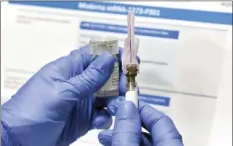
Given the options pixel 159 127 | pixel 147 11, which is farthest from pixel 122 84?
pixel 147 11

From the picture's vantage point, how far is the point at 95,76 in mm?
869

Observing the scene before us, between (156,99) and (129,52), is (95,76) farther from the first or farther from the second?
(156,99)

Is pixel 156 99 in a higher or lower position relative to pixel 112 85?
lower

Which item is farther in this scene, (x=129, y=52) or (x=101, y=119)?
(x=101, y=119)

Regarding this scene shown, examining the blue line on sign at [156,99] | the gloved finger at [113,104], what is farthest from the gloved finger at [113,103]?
the blue line on sign at [156,99]

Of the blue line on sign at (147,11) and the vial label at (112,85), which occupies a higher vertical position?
the blue line on sign at (147,11)

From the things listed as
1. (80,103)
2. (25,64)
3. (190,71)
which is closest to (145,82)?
(190,71)

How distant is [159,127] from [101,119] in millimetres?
183

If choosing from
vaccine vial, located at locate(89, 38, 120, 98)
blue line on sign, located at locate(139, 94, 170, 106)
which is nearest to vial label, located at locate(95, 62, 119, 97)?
vaccine vial, located at locate(89, 38, 120, 98)

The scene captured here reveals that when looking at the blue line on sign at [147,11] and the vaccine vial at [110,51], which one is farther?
the blue line on sign at [147,11]

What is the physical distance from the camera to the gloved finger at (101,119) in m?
0.97

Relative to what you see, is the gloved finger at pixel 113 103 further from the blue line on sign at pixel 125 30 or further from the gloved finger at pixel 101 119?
the blue line on sign at pixel 125 30

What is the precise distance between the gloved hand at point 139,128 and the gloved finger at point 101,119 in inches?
4.7

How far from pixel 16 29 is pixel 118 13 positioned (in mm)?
305
